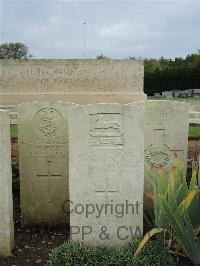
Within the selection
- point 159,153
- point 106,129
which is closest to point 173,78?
point 159,153

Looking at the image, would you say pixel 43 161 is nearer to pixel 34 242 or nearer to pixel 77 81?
pixel 34 242

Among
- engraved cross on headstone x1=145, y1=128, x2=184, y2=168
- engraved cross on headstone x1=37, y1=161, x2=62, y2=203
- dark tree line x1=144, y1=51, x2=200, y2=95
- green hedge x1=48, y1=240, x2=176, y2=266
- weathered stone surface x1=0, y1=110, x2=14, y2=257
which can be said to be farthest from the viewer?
dark tree line x1=144, y1=51, x2=200, y2=95

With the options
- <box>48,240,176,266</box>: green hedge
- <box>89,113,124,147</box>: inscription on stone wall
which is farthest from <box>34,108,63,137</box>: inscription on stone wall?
<box>48,240,176,266</box>: green hedge

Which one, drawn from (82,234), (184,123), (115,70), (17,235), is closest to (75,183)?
(82,234)

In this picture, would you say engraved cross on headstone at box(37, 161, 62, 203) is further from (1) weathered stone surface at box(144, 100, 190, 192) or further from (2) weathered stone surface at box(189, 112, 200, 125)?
(2) weathered stone surface at box(189, 112, 200, 125)

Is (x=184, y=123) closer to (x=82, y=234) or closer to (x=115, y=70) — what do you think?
(x=82, y=234)

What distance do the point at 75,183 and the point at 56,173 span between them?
3.16ft

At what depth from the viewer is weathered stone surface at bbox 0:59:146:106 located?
37.2 feet

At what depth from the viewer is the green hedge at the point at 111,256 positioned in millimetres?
3486

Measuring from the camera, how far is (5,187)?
3.79 m

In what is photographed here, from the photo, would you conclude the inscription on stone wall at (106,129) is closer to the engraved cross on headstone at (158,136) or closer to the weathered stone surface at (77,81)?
the engraved cross on headstone at (158,136)

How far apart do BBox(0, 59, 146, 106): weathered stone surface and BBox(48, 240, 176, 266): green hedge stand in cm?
794

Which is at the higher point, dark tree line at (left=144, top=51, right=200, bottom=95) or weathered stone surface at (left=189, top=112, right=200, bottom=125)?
dark tree line at (left=144, top=51, right=200, bottom=95)

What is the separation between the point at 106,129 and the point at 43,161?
123cm
